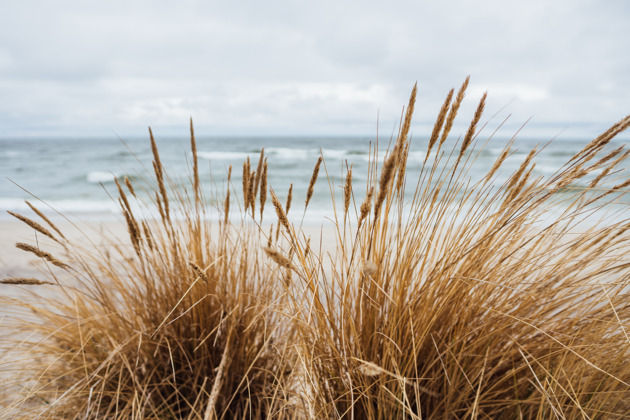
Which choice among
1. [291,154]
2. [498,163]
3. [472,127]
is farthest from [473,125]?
[291,154]

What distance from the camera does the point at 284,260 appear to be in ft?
2.96

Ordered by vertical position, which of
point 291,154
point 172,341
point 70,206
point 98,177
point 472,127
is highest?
point 472,127

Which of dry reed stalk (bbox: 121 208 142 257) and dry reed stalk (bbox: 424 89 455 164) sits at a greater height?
dry reed stalk (bbox: 424 89 455 164)

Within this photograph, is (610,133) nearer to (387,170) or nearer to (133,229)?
(387,170)

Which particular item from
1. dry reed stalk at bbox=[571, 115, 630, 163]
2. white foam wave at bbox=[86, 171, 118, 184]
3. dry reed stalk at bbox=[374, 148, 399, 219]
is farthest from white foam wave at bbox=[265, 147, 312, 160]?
dry reed stalk at bbox=[374, 148, 399, 219]

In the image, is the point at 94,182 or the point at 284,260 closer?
the point at 284,260

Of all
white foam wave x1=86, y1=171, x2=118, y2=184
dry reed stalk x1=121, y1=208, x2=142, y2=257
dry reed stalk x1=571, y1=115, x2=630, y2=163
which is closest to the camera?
dry reed stalk x1=571, y1=115, x2=630, y2=163

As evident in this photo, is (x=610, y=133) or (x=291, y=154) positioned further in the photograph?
(x=291, y=154)

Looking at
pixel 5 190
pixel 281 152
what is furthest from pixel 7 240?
pixel 281 152

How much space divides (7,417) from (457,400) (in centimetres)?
145

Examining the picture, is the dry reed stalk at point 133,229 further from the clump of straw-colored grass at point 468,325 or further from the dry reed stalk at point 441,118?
the dry reed stalk at point 441,118

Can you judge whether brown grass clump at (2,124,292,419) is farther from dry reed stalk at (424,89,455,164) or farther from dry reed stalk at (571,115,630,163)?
dry reed stalk at (571,115,630,163)

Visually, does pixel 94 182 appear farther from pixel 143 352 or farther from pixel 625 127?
pixel 625 127

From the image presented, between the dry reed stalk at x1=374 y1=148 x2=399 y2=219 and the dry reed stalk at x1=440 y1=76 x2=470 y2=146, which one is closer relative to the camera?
the dry reed stalk at x1=374 y1=148 x2=399 y2=219
